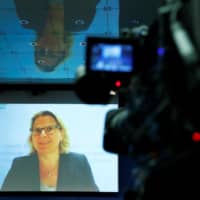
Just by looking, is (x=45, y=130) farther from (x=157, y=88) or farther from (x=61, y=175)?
(x=157, y=88)

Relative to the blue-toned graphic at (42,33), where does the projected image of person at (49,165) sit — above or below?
below

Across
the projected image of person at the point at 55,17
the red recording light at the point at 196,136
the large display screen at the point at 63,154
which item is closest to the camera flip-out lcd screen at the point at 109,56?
the red recording light at the point at 196,136

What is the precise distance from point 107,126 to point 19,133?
10.6 ft

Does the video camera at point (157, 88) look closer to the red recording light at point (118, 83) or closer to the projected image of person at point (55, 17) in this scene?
the red recording light at point (118, 83)

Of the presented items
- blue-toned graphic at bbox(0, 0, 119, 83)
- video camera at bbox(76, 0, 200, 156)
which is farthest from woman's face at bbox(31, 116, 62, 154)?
video camera at bbox(76, 0, 200, 156)

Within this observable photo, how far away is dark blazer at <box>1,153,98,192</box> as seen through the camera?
4.43 m

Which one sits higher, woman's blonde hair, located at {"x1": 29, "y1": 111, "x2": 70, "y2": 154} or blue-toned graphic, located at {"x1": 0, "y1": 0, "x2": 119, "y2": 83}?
blue-toned graphic, located at {"x1": 0, "y1": 0, "x2": 119, "y2": 83}

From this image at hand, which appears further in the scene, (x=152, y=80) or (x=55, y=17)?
(x=55, y=17)

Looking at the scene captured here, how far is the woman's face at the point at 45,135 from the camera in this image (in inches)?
173

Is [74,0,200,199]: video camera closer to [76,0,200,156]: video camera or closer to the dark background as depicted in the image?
[76,0,200,156]: video camera

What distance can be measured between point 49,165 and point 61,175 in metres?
0.14

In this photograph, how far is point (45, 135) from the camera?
4.43 m

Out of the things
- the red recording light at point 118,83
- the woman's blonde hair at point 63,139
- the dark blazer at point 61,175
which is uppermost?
the red recording light at point 118,83

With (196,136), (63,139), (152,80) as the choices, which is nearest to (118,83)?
(152,80)
